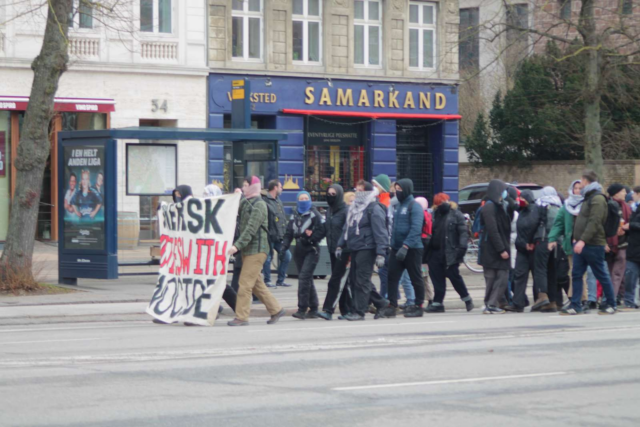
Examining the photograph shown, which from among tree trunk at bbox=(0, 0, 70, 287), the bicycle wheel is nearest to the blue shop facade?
the bicycle wheel

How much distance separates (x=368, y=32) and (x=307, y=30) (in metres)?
2.13

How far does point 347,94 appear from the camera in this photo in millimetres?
30094

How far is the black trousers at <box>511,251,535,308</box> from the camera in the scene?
47.9 ft

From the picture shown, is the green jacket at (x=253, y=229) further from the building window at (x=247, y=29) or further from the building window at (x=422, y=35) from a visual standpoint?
the building window at (x=422, y=35)

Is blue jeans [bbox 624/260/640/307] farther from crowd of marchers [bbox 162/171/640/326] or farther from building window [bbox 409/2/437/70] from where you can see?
building window [bbox 409/2/437/70]

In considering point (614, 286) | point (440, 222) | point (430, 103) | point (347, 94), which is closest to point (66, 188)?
point (440, 222)

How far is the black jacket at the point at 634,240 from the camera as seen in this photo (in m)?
14.7

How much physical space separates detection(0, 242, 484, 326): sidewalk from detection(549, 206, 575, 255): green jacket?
2418 millimetres

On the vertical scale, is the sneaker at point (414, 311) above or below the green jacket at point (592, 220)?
below

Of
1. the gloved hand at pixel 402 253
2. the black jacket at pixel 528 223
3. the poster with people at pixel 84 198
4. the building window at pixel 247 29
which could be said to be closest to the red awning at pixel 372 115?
the building window at pixel 247 29

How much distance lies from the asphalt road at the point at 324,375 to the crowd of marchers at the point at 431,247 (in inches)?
38.2

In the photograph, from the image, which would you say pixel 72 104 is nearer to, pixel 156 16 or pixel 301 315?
pixel 156 16

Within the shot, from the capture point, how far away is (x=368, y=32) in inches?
1209

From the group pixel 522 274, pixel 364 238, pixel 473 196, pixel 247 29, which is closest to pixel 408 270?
pixel 364 238
